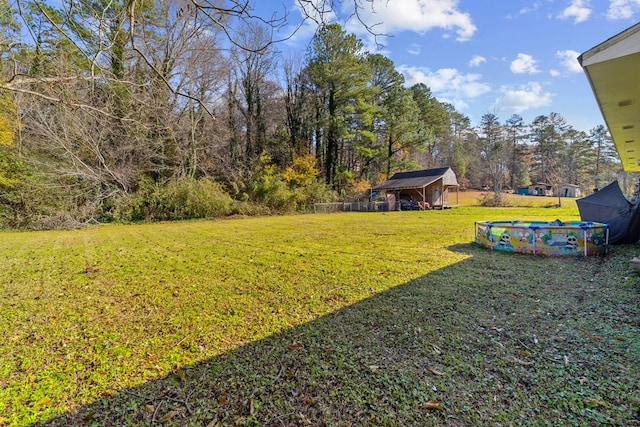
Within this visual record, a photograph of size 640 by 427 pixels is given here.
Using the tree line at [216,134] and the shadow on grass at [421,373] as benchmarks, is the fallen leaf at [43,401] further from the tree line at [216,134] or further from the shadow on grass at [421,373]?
the tree line at [216,134]

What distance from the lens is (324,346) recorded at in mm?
2498

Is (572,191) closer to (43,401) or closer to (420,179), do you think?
(420,179)

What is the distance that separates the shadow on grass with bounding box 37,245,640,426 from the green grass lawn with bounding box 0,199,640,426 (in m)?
0.01

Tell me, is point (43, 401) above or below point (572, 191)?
below

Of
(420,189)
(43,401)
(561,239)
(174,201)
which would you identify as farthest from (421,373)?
(420,189)

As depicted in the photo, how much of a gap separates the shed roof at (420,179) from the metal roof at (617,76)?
17.5 meters

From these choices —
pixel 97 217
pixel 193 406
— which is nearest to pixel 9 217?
pixel 97 217

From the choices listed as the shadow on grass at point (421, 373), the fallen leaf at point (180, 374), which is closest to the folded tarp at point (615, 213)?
the shadow on grass at point (421, 373)

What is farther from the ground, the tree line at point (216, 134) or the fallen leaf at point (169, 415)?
the tree line at point (216, 134)

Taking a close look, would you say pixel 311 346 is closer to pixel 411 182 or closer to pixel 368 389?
pixel 368 389

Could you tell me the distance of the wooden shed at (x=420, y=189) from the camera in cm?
2423

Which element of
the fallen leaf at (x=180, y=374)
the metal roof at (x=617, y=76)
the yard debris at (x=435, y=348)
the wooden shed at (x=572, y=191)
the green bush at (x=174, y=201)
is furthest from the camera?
the wooden shed at (x=572, y=191)

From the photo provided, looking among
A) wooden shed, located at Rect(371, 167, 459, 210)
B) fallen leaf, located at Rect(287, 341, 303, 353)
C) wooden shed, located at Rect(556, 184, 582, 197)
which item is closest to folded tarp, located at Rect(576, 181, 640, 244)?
fallen leaf, located at Rect(287, 341, 303, 353)

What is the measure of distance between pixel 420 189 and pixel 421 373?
24526 mm
